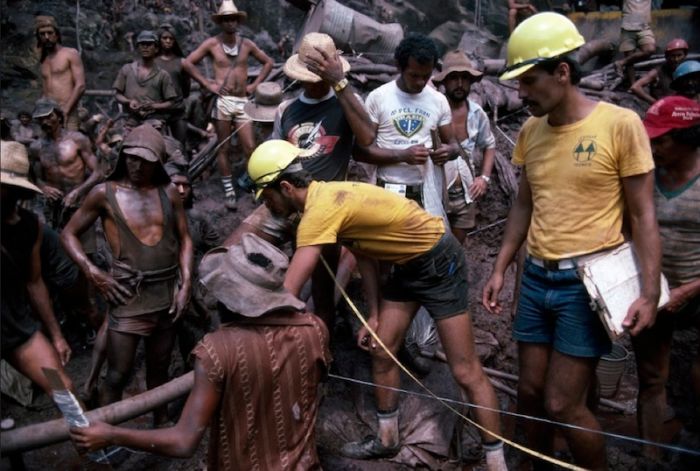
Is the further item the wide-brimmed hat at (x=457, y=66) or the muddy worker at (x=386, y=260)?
the wide-brimmed hat at (x=457, y=66)

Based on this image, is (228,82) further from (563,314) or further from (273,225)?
(563,314)

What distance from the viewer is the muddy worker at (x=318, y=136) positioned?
14.1 feet

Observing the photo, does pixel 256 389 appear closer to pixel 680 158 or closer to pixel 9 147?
pixel 9 147

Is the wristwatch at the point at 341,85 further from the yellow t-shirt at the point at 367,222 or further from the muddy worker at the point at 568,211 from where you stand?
the muddy worker at the point at 568,211

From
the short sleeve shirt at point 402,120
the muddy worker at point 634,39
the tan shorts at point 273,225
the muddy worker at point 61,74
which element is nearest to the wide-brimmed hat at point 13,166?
the tan shorts at point 273,225

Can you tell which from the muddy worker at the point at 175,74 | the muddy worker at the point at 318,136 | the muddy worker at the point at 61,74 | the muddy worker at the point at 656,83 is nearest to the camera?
the muddy worker at the point at 318,136

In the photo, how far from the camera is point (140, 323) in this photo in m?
4.22

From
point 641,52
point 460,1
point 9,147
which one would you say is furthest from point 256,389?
point 460,1

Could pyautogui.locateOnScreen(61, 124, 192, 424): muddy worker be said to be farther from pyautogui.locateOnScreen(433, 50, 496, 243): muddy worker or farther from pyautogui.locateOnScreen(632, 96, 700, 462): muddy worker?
pyautogui.locateOnScreen(632, 96, 700, 462): muddy worker

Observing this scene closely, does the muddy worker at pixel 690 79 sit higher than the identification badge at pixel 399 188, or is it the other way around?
the muddy worker at pixel 690 79

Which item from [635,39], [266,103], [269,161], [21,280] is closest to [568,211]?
[269,161]

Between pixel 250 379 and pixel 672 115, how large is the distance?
99.8 inches

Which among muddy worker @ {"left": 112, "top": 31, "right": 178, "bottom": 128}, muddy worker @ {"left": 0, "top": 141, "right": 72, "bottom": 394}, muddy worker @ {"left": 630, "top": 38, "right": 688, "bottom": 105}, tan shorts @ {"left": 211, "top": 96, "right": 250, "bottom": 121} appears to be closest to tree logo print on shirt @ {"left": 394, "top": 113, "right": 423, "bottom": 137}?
muddy worker @ {"left": 0, "top": 141, "right": 72, "bottom": 394}

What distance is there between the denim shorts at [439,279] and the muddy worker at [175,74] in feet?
15.7
